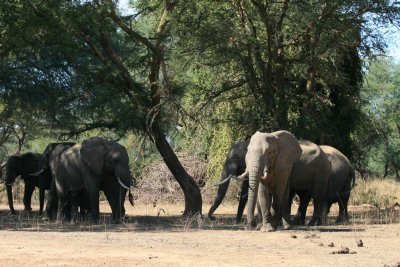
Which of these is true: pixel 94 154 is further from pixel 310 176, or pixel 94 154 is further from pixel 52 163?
pixel 310 176

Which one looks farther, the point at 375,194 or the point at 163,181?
the point at 163,181

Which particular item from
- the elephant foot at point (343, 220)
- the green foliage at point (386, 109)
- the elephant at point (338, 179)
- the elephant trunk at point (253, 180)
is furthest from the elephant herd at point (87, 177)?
the green foliage at point (386, 109)

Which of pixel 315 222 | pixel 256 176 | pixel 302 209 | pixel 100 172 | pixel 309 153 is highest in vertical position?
pixel 309 153

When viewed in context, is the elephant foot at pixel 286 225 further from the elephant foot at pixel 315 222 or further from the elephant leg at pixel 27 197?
the elephant leg at pixel 27 197

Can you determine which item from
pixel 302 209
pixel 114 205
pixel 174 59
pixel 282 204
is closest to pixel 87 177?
pixel 114 205

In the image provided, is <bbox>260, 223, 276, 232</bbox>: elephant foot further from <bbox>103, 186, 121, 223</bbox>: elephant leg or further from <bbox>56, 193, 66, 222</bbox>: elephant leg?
<bbox>56, 193, 66, 222</bbox>: elephant leg

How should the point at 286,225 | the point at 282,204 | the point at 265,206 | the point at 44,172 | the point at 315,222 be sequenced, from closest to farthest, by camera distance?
the point at 265,206
the point at 282,204
the point at 286,225
the point at 315,222
the point at 44,172

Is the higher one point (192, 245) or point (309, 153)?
point (309, 153)

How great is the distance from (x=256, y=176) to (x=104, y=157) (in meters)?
5.26

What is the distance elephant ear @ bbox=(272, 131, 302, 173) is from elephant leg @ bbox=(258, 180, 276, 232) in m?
0.66

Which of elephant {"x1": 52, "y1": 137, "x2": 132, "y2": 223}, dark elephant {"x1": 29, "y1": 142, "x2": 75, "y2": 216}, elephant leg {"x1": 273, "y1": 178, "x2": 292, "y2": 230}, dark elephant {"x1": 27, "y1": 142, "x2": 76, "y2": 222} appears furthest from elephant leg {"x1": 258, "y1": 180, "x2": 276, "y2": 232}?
dark elephant {"x1": 29, "y1": 142, "x2": 75, "y2": 216}

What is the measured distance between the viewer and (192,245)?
1527cm

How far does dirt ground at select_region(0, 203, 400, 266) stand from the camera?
42.0 ft

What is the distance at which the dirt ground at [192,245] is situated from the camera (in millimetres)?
12805
